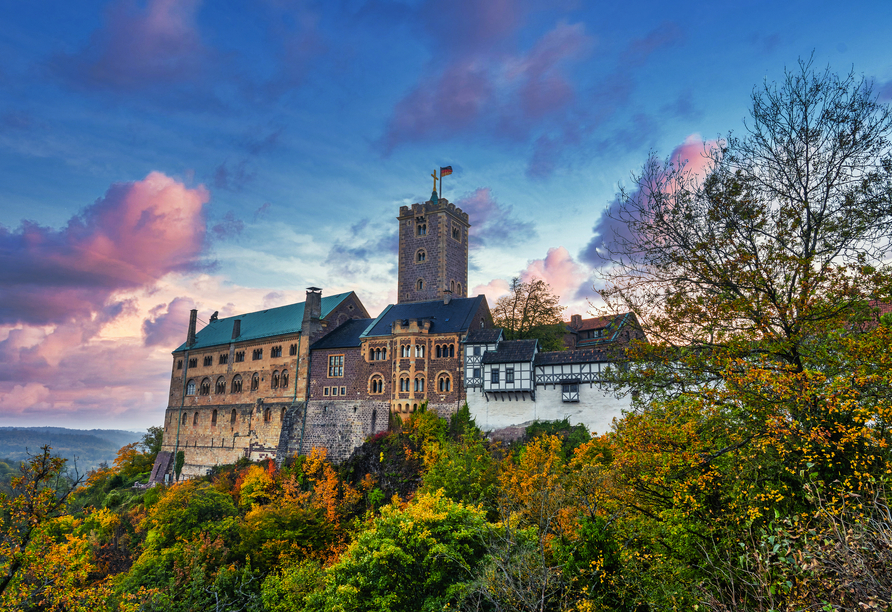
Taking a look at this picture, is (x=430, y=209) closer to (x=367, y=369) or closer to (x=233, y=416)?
(x=367, y=369)

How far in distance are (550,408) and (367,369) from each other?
15978 millimetres

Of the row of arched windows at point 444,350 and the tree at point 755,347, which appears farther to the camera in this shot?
the row of arched windows at point 444,350

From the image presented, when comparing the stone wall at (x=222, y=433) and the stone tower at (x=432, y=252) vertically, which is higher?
the stone tower at (x=432, y=252)

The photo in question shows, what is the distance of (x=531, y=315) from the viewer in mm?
50656

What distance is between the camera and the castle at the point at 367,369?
40312 mm

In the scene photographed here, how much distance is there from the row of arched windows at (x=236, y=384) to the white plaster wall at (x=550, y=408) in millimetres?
19570

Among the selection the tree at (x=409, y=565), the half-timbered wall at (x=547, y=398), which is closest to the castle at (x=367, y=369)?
the half-timbered wall at (x=547, y=398)

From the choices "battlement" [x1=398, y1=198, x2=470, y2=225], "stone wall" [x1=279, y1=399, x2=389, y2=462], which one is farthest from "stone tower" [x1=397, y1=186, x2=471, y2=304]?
"stone wall" [x1=279, y1=399, x2=389, y2=462]

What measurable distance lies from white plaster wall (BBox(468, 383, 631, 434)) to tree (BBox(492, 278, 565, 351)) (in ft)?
27.3

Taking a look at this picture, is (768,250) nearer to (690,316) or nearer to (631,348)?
(690,316)

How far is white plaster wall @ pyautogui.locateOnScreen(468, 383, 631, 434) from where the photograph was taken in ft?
122

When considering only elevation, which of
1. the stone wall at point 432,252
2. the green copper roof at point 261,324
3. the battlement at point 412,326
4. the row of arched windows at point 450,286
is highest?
the stone wall at point 432,252

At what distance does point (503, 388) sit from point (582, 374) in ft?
19.1

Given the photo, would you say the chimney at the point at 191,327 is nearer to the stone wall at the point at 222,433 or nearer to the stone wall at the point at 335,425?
the stone wall at the point at 222,433
